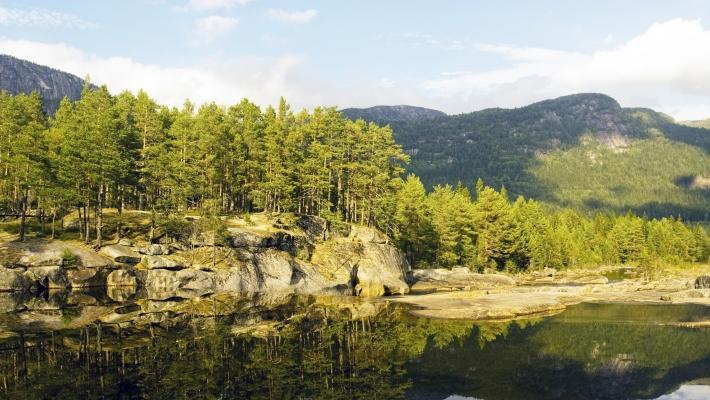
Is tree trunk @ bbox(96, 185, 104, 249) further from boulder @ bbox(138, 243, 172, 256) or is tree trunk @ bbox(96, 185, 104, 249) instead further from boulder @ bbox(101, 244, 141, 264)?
boulder @ bbox(138, 243, 172, 256)

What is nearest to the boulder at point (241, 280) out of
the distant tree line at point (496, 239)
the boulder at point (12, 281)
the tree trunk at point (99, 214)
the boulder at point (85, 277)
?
the boulder at point (85, 277)

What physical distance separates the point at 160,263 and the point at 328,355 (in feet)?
127

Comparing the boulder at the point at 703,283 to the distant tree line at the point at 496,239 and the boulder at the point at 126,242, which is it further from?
the boulder at the point at 126,242

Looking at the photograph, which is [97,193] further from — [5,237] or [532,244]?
[532,244]

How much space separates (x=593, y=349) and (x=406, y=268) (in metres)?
45.7

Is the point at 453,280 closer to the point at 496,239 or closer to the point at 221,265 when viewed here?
the point at 496,239

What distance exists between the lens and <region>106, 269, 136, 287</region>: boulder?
6192 cm

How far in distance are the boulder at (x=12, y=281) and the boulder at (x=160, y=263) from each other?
13.0 m

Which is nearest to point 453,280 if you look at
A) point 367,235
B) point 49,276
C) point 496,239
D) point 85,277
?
point 367,235

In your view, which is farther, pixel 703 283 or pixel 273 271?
pixel 703 283

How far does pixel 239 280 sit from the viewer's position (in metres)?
63.9

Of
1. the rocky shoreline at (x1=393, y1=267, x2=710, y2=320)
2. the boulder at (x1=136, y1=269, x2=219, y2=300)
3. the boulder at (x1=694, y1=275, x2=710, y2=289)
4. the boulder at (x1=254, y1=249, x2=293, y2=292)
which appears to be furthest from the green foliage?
the boulder at (x1=694, y1=275, x2=710, y2=289)

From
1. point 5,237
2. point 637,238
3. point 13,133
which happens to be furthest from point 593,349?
point 637,238

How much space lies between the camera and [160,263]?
63219 mm
